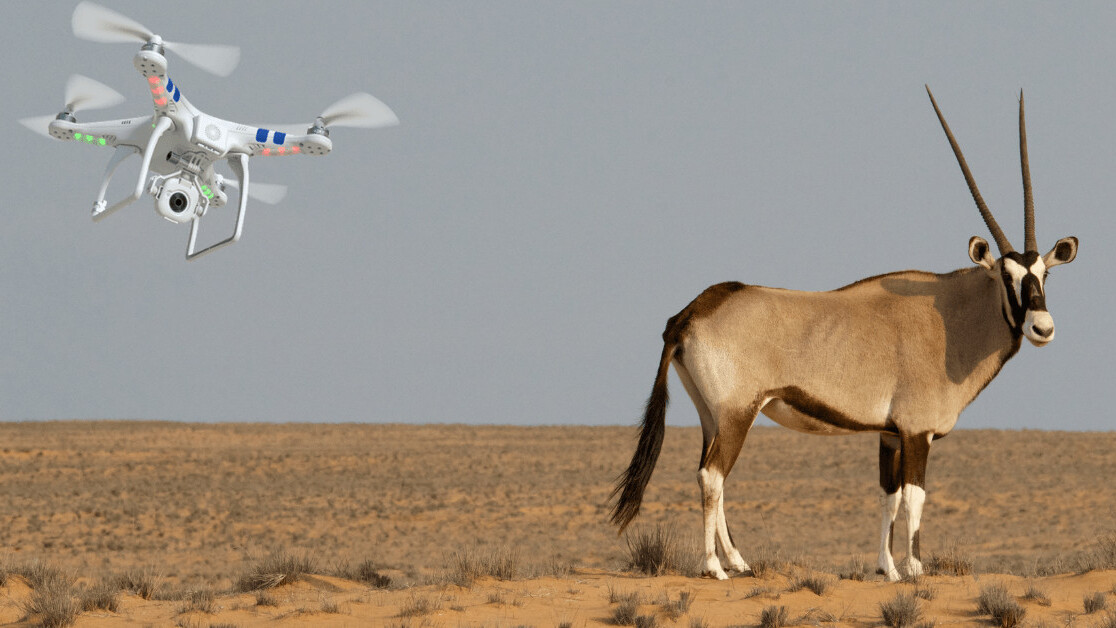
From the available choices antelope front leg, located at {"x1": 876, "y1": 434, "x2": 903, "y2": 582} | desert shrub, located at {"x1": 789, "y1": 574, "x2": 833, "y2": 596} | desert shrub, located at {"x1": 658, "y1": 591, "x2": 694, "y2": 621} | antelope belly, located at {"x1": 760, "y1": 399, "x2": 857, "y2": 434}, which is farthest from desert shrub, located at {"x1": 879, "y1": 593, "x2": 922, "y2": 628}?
antelope belly, located at {"x1": 760, "y1": 399, "x2": 857, "y2": 434}

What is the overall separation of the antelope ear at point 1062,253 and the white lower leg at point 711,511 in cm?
370

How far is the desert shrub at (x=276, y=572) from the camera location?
32.6 feet

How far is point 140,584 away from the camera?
10023 mm

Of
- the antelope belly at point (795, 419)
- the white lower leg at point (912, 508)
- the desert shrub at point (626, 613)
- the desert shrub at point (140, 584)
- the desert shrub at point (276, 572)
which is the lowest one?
the desert shrub at point (140, 584)

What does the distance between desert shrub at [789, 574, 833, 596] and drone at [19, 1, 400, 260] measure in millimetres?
9537

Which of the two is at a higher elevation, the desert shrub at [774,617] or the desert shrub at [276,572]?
the desert shrub at [774,617]

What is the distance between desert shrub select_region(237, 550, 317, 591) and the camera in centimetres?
992

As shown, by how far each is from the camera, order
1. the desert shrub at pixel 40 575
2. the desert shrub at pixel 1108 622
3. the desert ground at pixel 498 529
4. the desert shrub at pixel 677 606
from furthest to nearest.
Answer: the desert shrub at pixel 40 575
the desert ground at pixel 498 529
the desert shrub at pixel 677 606
the desert shrub at pixel 1108 622

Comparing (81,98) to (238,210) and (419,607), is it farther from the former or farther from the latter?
(419,607)

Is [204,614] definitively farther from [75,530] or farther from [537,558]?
[75,530]

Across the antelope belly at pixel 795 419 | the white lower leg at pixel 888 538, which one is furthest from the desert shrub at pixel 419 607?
the white lower leg at pixel 888 538

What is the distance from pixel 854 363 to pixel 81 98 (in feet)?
41.2

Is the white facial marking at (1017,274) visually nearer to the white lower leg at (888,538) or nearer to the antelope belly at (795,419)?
the antelope belly at (795,419)

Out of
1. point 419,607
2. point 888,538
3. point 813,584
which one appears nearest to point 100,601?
point 419,607
